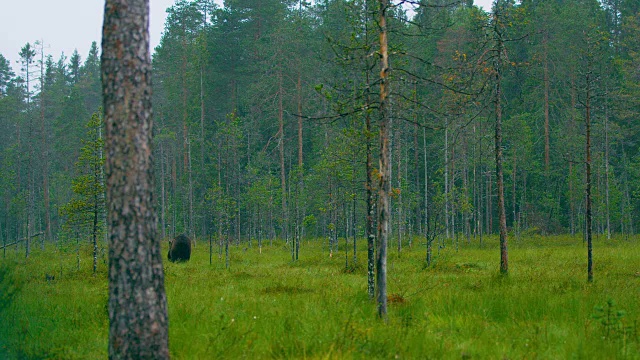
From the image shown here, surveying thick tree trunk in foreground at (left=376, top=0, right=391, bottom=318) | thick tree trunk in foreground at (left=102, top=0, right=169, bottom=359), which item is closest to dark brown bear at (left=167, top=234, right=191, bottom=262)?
thick tree trunk in foreground at (left=376, top=0, right=391, bottom=318)

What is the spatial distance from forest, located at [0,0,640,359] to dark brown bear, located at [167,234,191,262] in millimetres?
1849

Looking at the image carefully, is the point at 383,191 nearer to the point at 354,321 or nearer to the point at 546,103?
the point at 354,321

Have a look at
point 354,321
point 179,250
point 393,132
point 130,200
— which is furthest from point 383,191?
point 393,132

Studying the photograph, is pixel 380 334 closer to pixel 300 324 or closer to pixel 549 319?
pixel 300 324

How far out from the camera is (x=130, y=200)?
529 centimetres

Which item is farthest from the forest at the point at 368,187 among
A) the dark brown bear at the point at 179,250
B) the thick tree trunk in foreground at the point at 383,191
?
the dark brown bear at the point at 179,250

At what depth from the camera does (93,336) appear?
8.25m

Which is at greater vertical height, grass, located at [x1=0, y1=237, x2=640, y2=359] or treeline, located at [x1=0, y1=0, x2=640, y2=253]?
treeline, located at [x1=0, y1=0, x2=640, y2=253]

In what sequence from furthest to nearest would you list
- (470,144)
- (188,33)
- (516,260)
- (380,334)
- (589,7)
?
1. (188,33)
2. (589,7)
3. (470,144)
4. (516,260)
5. (380,334)

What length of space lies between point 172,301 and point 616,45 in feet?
147

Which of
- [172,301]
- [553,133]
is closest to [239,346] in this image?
[172,301]

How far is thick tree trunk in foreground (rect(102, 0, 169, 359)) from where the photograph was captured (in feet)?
17.4

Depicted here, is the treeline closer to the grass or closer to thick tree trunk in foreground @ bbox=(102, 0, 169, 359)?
the grass

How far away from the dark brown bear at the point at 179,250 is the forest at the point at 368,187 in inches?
72.8
